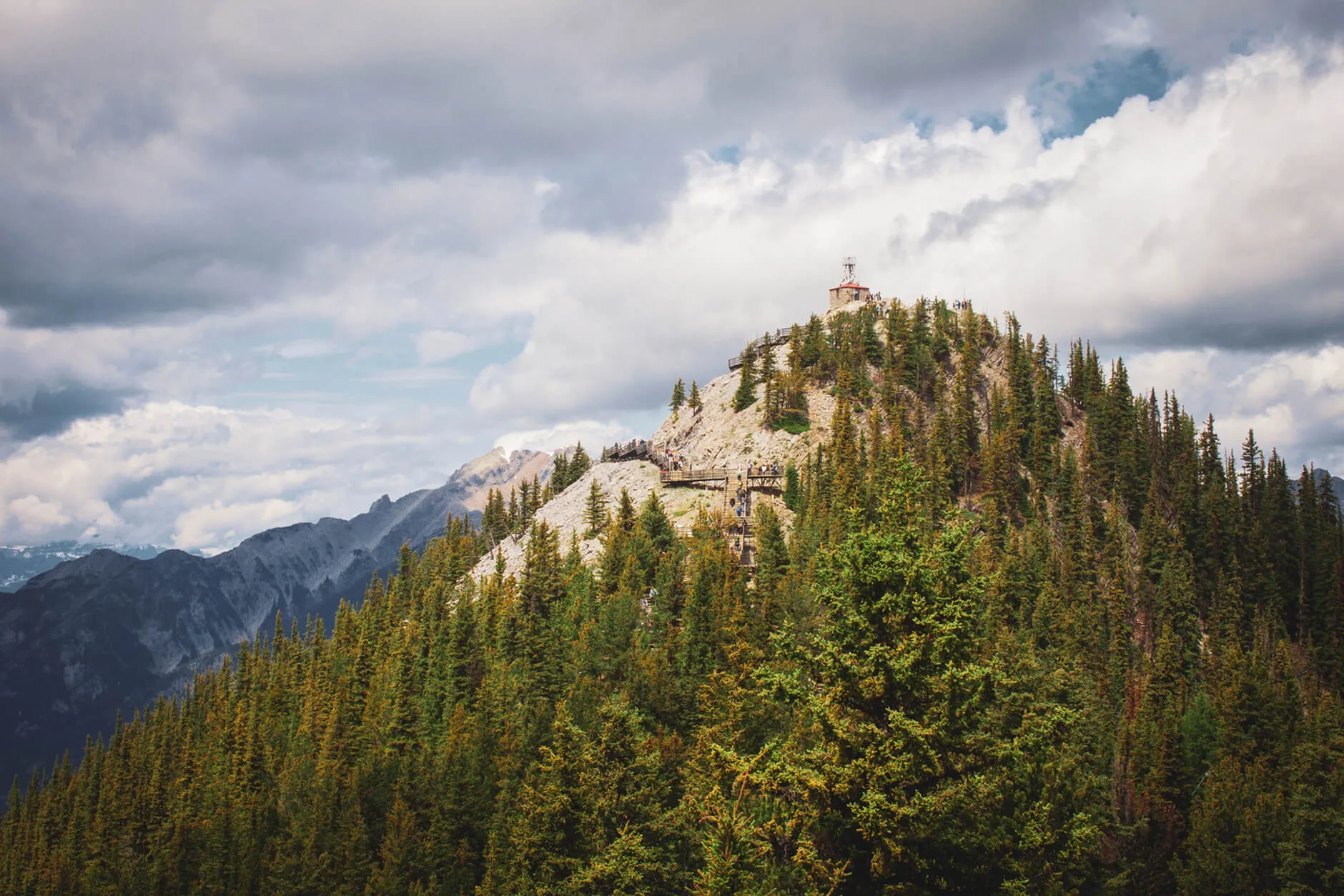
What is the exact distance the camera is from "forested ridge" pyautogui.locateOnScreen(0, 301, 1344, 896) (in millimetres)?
28750

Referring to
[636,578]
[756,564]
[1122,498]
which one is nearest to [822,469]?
[756,564]


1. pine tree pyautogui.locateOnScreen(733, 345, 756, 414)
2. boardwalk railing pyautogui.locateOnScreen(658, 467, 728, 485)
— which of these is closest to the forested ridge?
pine tree pyautogui.locateOnScreen(733, 345, 756, 414)

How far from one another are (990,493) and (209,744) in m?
112

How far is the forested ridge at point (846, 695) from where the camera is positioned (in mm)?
28750

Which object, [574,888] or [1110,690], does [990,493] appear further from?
[574,888]

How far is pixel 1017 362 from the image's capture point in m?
140

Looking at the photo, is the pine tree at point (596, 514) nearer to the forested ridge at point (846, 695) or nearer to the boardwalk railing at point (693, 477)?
the forested ridge at point (846, 695)

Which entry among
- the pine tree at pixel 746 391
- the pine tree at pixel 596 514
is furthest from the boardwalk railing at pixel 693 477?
the pine tree at pixel 746 391

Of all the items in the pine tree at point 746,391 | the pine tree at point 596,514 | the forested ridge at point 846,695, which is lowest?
the forested ridge at point 846,695

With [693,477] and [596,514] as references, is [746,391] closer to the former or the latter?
[693,477]

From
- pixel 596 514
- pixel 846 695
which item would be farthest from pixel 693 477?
pixel 846 695

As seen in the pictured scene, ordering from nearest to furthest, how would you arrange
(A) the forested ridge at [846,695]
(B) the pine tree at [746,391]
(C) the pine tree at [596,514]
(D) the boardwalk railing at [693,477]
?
(A) the forested ridge at [846,695], (D) the boardwalk railing at [693,477], (C) the pine tree at [596,514], (B) the pine tree at [746,391]

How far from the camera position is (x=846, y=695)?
1132 inches

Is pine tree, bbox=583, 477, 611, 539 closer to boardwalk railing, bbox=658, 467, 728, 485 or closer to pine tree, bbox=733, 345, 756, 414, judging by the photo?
boardwalk railing, bbox=658, 467, 728, 485
